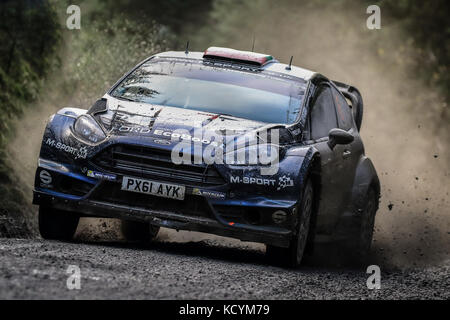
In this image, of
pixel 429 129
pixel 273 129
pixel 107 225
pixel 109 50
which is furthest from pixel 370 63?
pixel 273 129

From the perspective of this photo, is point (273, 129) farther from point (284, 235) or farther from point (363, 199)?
point (363, 199)

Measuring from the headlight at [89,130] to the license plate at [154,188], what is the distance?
0.45 m

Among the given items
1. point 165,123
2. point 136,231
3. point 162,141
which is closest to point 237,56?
point 165,123

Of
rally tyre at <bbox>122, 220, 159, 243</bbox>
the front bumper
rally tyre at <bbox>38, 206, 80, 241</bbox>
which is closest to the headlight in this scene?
the front bumper

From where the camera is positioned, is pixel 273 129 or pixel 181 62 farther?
pixel 181 62

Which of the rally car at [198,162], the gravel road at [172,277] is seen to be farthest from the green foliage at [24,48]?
the gravel road at [172,277]

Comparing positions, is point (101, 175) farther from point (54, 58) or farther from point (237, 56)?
point (54, 58)

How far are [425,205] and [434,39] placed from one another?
1212cm

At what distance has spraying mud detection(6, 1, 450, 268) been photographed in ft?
41.4

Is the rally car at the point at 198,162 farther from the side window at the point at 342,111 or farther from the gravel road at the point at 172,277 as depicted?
the side window at the point at 342,111

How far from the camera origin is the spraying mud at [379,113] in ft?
41.4
